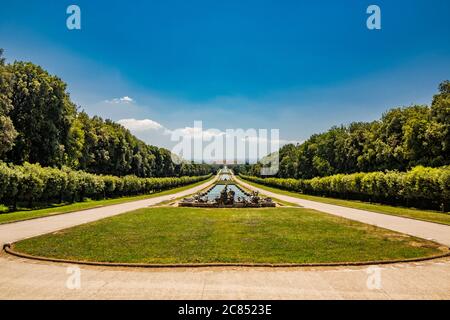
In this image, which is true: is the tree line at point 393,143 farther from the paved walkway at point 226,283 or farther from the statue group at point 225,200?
the paved walkway at point 226,283

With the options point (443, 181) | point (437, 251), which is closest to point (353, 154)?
point (443, 181)

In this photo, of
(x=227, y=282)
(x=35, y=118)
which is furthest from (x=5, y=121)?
(x=227, y=282)

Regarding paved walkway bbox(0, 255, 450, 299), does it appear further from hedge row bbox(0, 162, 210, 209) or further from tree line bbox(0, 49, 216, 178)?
tree line bbox(0, 49, 216, 178)

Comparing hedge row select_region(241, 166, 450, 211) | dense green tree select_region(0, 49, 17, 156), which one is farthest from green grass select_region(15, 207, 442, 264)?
dense green tree select_region(0, 49, 17, 156)

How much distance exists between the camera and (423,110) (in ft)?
160

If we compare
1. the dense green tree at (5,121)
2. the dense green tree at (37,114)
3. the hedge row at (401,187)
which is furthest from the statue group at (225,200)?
the dense green tree at (37,114)

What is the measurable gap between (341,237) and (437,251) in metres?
3.54

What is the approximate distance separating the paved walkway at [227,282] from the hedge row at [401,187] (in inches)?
890

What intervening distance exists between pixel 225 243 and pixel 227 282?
475 centimetres

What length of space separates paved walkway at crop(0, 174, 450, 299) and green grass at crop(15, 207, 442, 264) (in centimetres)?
103

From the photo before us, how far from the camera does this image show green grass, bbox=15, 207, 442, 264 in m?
11.0

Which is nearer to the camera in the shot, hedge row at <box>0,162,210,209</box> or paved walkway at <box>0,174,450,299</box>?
paved walkway at <box>0,174,450,299</box>

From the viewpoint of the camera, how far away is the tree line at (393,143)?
1523 inches
